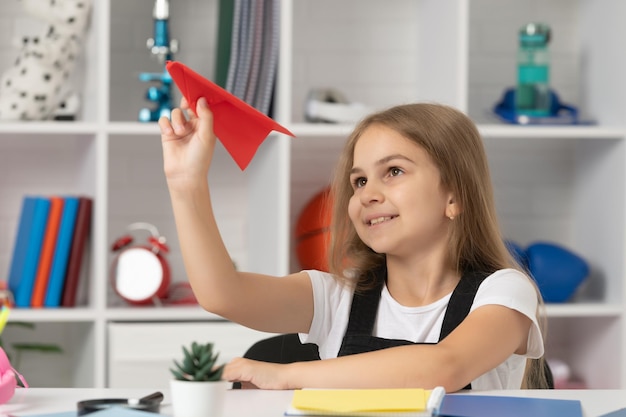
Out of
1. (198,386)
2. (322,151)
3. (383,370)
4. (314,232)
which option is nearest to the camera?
(198,386)

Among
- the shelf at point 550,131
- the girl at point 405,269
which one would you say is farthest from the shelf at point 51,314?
the shelf at point 550,131

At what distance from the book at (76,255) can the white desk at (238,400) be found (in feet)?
4.23

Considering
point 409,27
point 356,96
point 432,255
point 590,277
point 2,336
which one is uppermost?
point 409,27

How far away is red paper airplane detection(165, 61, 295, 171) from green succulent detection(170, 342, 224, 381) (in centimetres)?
35

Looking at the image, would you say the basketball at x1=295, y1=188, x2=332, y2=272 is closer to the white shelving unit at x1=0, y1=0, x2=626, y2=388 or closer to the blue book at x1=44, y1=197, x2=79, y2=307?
the white shelving unit at x1=0, y1=0, x2=626, y2=388

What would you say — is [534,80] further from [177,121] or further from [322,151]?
[177,121]

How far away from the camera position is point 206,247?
1.40 meters

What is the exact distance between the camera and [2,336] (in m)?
2.84

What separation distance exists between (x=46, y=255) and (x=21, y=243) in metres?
0.10

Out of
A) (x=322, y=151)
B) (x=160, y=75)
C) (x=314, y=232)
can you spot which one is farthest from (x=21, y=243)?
(x=322, y=151)

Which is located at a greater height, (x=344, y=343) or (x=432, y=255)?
(x=432, y=255)

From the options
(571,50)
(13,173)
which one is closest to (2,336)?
(13,173)

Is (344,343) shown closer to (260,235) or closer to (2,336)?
(260,235)

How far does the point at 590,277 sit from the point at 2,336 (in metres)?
1.76
